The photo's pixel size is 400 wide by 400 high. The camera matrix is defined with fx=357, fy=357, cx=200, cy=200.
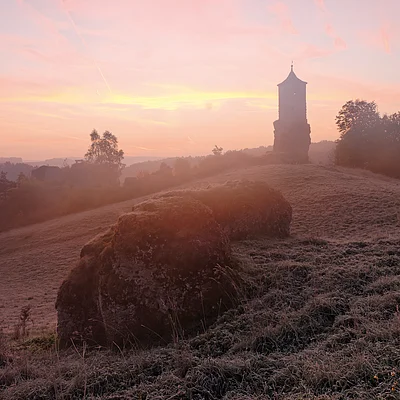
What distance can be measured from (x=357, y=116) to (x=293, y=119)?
9.53m

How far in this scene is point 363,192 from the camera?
88.5 ft

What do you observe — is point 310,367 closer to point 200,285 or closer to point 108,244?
point 200,285

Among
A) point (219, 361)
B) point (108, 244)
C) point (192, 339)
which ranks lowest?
point (192, 339)

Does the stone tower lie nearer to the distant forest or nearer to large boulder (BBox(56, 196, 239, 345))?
the distant forest

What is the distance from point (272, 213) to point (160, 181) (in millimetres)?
39046

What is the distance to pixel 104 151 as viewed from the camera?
6588cm

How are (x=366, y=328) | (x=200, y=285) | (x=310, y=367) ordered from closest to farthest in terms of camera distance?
(x=310, y=367), (x=366, y=328), (x=200, y=285)

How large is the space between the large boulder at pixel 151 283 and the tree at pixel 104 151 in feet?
198

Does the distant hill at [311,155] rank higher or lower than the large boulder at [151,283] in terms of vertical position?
higher

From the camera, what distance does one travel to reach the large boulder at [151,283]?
6.36m

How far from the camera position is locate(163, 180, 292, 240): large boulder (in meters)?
12.6

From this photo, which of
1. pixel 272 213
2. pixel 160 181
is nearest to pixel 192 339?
pixel 272 213

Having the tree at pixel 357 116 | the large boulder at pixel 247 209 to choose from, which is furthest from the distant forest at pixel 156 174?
the large boulder at pixel 247 209

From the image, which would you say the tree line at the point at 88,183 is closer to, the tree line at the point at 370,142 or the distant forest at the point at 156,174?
the distant forest at the point at 156,174
